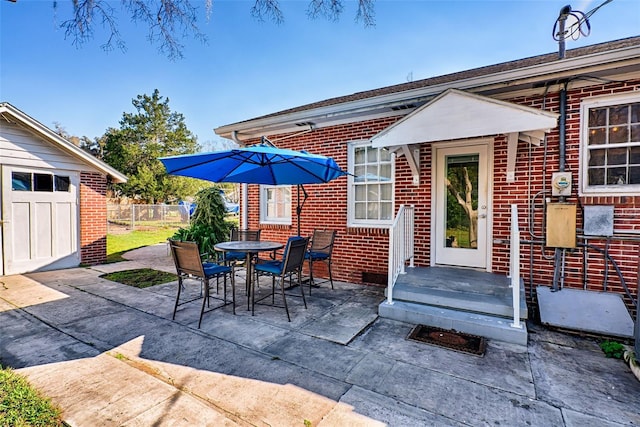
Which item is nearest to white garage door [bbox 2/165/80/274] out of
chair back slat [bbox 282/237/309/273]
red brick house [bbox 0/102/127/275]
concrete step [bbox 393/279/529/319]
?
red brick house [bbox 0/102/127/275]

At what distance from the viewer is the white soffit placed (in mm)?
3551

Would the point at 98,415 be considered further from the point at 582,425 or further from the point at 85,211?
the point at 85,211

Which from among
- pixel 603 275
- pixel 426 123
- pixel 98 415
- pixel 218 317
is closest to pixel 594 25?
pixel 426 123

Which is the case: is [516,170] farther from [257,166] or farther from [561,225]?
[257,166]

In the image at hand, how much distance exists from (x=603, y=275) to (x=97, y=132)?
1373 inches

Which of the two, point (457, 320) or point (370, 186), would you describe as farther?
point (370, 186)

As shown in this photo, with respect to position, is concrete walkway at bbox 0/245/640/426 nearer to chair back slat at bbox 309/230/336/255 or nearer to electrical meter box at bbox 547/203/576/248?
electrical meter box at bbox 547/203/576/248

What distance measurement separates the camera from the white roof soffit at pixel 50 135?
6449 mm

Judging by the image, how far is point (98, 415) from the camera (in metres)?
2.24

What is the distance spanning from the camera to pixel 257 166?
519cm

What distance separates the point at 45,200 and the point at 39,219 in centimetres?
45

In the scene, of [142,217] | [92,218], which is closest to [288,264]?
[92,218]

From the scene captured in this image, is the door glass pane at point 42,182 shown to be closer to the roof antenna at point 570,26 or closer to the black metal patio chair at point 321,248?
the black metal patio chair at point 321,248

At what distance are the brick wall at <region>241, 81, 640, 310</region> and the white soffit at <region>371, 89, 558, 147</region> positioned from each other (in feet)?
2.90
